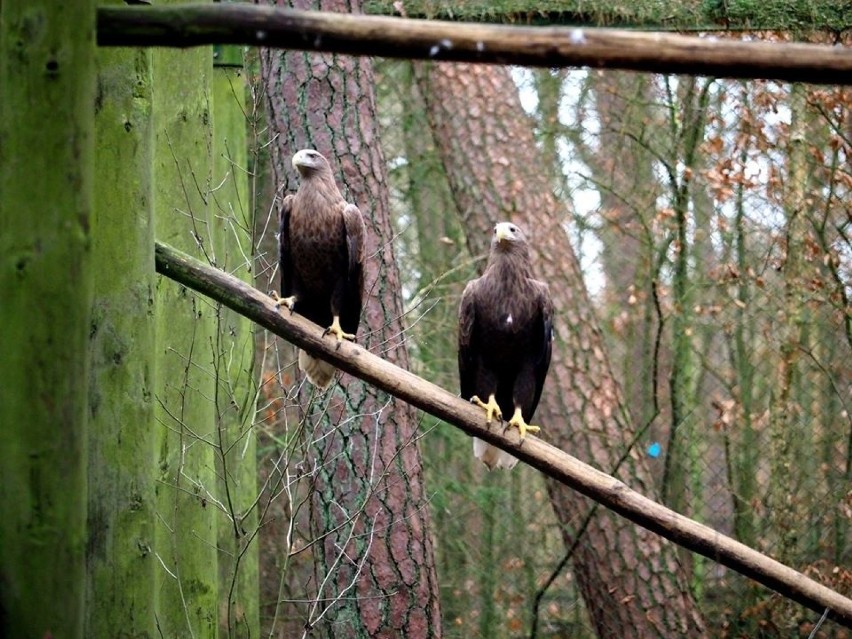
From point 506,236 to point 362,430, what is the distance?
1.12 metres

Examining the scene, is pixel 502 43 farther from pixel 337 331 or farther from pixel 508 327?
pixel 508 327

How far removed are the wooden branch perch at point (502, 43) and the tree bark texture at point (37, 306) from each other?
12.3 inches

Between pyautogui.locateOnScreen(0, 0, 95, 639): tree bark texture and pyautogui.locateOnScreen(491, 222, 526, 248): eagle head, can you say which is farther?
pyautogui.locateOnScreen(491, 222, 526, 248): eagle head

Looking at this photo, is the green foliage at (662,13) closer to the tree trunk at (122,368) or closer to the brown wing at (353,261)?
the brown wing at (353,261)

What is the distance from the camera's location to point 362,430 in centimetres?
515

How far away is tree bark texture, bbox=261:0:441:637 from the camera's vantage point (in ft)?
16.5

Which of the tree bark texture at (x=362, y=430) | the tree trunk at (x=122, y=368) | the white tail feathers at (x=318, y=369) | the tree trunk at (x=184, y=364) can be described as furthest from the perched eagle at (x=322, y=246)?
the tree trunk at (x=122, y=368)

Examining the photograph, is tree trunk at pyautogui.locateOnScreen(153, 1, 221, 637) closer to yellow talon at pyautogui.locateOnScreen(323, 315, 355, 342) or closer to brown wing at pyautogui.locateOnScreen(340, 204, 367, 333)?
yellow talon at pyautogui.locateOnScreen(323, 315, 355, 342)

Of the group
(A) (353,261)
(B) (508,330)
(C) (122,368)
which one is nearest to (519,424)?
(B) (508,330)

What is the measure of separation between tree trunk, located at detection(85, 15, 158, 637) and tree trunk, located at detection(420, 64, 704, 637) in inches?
128

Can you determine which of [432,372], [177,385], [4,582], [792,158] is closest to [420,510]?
[177,385]

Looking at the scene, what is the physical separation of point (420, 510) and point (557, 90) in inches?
136

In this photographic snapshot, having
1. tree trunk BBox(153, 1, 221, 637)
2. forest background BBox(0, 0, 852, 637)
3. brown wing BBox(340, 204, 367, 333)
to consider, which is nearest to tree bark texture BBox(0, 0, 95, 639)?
forest background BBox(0, 0, 852, 637)

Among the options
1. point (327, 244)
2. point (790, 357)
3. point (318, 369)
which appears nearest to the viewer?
point (318, 369)
